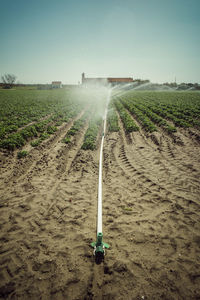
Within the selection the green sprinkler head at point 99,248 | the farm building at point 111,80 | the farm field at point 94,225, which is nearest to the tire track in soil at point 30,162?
the farm field at point 94,225

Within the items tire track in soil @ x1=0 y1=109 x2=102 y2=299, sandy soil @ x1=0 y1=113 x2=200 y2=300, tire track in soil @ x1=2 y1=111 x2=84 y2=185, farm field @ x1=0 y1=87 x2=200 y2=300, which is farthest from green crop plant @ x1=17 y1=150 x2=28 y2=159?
tire track in soil @ x1=0 y1=109 x2=102 y2=299

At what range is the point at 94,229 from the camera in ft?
12.8

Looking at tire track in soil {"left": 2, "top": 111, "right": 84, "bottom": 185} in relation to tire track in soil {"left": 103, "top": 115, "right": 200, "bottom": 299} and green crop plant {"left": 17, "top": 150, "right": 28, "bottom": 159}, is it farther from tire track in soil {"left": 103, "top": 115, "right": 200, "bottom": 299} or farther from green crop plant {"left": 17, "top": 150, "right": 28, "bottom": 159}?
tire track in soil {"left": 103, "top": 115, "right": 200, "bottom": 299}

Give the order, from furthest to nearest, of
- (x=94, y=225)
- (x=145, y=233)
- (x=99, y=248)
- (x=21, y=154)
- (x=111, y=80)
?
(x=111, y=80) < (x=21, y=154) < (x=94, y=225) < (x=145, y=233) < (x=99, y=248)

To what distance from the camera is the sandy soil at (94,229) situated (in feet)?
8.89

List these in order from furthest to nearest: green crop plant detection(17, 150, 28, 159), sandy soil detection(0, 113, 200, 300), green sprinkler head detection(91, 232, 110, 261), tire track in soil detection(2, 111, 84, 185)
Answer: green crop plant detection(17, 150, 28, 159) → tire track in soil detection(2, 111, 84, 185) → green sprinkler head detection(91, 232, 110, 261) → sandy soil detection(0, 113, 200, 300)

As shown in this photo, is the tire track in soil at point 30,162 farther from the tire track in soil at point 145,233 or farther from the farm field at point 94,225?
the tire track in soil at point 145,233

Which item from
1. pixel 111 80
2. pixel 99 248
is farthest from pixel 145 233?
pixel 111 80

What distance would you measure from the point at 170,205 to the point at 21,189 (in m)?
5.31

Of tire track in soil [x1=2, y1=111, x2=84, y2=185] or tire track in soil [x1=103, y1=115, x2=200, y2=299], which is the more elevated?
tire track in soil [x1=2, y1=111, x2=84, y2=185]

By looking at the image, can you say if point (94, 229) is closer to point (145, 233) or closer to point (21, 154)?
point (145, 233)

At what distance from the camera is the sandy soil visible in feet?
8.89

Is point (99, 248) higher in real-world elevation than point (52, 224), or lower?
higher

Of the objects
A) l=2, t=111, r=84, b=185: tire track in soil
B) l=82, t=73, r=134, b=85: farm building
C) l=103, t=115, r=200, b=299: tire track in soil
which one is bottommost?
l=103, t=115, r=200, b=299: tire track in soil
